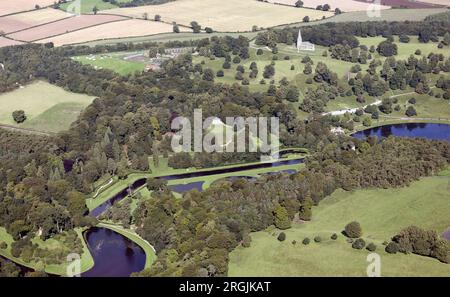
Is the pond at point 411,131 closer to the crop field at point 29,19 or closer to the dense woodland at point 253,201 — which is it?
the dense woodland at point 253,201

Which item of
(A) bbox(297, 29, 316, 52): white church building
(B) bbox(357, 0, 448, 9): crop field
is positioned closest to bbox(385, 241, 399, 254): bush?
(A) bbox(297, 29, 316, 52): white church building

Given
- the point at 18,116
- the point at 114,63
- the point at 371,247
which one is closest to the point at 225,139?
the point at 18,116

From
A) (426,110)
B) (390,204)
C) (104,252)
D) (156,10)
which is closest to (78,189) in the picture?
(104,252)

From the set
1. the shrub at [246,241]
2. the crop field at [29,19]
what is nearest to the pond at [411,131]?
the shrub at [246,241]

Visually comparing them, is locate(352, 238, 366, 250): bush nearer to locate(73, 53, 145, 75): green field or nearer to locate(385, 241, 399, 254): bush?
locate(385, 241, 399, 254): bush

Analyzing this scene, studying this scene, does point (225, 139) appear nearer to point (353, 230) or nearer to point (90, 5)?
point (353, 230)

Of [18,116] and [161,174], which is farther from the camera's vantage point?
[18,116]
